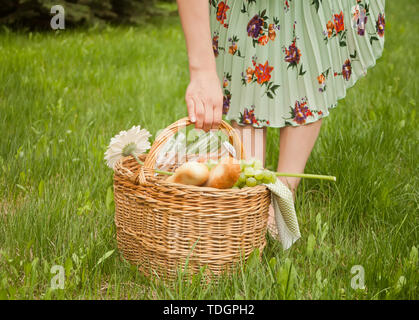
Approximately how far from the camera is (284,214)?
1.56 metres

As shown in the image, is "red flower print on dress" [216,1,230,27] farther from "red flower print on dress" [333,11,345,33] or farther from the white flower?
the white flower

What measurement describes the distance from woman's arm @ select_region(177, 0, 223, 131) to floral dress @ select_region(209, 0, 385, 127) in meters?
0.35

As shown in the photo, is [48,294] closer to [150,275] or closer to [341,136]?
[150,275]

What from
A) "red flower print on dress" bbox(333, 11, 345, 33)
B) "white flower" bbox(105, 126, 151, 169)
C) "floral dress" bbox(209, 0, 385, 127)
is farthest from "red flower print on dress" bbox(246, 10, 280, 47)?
"white flower" bbox(105, 126, 151, 169)

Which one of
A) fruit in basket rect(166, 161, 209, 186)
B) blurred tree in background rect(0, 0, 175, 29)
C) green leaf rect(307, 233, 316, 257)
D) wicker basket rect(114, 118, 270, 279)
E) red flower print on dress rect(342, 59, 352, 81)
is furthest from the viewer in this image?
blurred tree in background rect(0, 0, 175, 29)

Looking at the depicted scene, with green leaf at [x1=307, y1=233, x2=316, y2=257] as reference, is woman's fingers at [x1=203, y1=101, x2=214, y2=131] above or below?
above

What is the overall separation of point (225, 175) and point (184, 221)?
0.62ft

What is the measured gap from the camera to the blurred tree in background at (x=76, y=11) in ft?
16.1

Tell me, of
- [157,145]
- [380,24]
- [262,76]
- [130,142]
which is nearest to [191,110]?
[157,145]

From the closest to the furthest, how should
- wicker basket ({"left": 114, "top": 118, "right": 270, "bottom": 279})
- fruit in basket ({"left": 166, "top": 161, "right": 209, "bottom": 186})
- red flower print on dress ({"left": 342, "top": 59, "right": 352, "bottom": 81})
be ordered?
wicker basket ({"left": 114, "top": 118, "right": 270, "bottom": 279})
fruit in basket ({"left": 166, "top": 161, "right": 209, "bottom": 186})
red flower print on dress ({"left": 342, "top": 59, "right": 352, "bottom": 81})

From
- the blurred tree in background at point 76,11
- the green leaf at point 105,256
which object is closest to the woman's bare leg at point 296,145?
the green leaf at point 105,256

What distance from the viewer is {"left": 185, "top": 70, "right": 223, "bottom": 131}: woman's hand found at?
1417 mm

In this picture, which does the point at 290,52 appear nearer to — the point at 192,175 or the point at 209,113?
the point at 209,113

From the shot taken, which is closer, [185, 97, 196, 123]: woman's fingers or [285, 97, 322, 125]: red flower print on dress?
[185, 97, 196, 123]: woman's fingers
